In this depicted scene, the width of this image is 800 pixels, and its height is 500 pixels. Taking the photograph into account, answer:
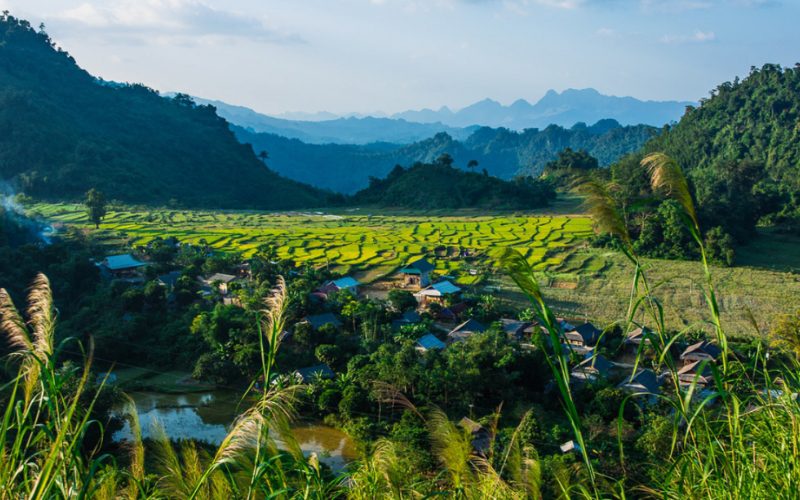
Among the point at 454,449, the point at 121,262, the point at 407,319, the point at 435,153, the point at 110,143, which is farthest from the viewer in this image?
the point at 435,153

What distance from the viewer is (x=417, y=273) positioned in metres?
26.2

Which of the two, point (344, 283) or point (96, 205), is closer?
point (344, 283)

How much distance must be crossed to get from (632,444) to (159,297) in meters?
16.8

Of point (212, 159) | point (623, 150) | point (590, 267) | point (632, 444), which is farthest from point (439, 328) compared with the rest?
point (623, 150)

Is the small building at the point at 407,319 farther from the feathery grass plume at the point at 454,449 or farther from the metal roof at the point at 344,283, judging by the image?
the feathery grass plume at the point at 454,449

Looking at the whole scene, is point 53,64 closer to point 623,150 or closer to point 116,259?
point 116,259

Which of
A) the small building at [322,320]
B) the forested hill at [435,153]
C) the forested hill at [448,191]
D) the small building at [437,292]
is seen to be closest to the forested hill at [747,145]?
the forested hill at [448,191]

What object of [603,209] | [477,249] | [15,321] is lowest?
[477,249]

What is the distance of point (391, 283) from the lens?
87.6ft

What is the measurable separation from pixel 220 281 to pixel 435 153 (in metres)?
99.3

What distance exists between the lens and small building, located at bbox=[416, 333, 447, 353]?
17.8 metres

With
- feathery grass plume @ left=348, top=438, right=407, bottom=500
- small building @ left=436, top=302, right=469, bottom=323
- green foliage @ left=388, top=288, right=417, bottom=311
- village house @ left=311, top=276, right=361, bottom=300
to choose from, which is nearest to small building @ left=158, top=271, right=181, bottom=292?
village house @ left=311, top=276, right=361, bottom=300

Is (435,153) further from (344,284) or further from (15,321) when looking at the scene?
(15,321)

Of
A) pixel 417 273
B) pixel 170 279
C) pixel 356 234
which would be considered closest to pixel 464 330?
pixel 417 273
